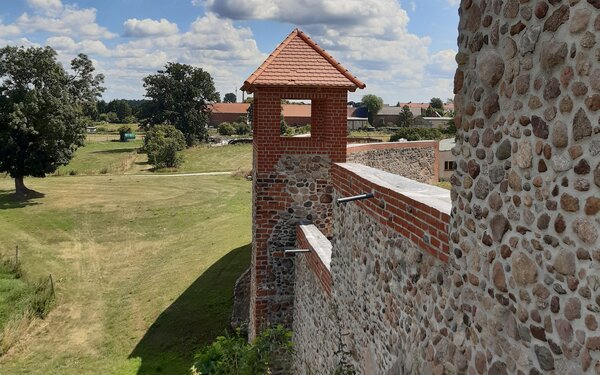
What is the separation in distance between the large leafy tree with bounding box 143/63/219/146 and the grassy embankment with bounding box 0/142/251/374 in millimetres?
29910

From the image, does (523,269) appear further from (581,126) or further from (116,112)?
(116,112)

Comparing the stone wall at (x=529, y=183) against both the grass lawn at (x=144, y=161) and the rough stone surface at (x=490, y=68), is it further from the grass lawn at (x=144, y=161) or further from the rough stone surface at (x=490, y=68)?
the grass lawn at (x=144, y=161)

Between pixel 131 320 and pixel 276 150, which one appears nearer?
pixel 276 150

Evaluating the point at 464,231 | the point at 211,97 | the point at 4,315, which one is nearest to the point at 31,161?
the point at 4,315

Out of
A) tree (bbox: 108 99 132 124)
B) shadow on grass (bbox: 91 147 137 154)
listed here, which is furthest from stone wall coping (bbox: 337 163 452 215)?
tree (bbox: 108 99 132 124)

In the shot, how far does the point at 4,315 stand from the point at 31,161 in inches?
714

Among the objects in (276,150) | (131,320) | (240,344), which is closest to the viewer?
(240,344)

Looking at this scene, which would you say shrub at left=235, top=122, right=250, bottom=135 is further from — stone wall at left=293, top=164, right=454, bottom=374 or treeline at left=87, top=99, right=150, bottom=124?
stone wall at left=293, top=164, right=454, bottom=374

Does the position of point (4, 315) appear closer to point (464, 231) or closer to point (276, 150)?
point (276, 150)

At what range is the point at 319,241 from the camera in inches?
382

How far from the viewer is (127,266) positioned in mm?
22984

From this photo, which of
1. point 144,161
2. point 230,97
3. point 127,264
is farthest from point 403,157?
point 230,97

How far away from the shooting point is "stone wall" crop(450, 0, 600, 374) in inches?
103

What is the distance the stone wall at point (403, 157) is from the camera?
1609 centimetres
